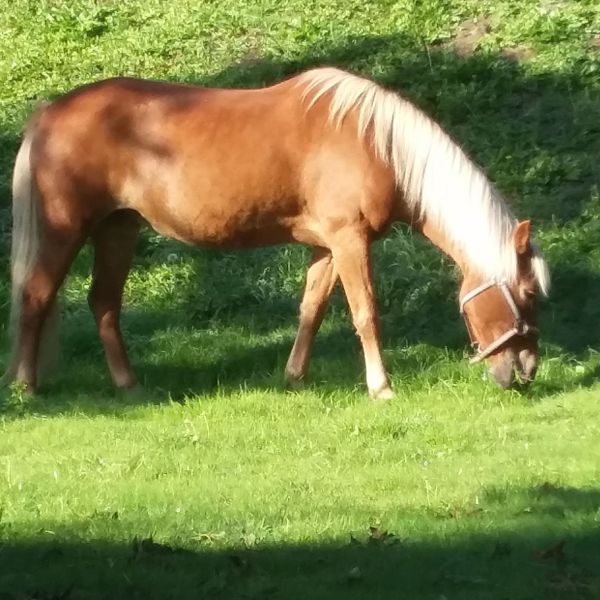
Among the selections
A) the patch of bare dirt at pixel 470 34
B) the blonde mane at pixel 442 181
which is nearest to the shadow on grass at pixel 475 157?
the patch of bare dirt at pixel 470 34

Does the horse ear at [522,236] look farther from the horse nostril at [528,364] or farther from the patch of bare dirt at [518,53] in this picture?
the patch of bare dirt at [518,53]

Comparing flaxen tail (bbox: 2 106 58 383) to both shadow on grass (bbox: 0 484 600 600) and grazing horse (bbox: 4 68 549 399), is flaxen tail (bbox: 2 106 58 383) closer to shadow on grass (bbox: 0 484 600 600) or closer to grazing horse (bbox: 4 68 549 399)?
grazing horse (bbox: 4 68 549 399)

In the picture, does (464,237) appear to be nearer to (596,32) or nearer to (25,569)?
(25,569)

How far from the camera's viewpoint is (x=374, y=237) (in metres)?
8.66

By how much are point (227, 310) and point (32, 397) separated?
2.51 m

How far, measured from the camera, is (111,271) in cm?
928

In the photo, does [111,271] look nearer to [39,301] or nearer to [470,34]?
[39,301]

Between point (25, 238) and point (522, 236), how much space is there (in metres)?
3.30

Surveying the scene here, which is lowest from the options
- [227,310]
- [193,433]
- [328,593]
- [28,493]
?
[227,310]

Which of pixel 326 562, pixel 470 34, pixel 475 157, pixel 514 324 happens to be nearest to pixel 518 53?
pixel 470 34

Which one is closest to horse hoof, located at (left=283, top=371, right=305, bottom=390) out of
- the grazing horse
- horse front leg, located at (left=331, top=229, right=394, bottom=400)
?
the grazing horse

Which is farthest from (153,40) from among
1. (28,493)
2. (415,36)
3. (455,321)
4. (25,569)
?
(25,569)

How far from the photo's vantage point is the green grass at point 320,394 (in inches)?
191

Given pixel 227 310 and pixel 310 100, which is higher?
pixel 310 100
